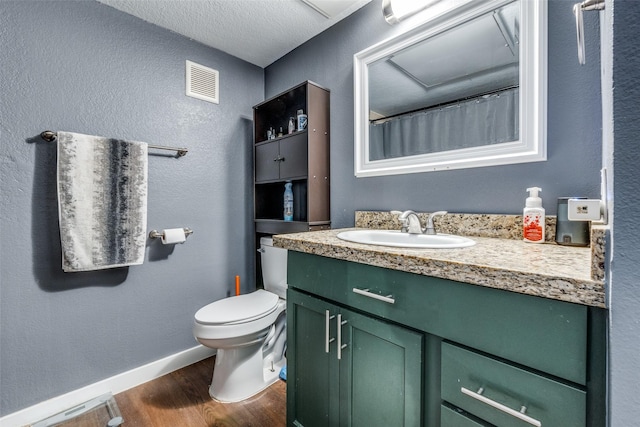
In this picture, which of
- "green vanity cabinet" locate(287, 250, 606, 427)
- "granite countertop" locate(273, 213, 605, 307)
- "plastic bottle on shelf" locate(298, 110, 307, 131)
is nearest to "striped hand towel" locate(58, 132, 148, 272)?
"plastic bottle on shelf" locate(298, 110, 307, 131)

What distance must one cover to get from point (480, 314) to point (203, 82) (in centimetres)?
197

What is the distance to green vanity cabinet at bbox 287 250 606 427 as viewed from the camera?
52cm

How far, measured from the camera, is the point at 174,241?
163cm

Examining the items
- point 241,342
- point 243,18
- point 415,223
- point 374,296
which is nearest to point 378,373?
point 374,296

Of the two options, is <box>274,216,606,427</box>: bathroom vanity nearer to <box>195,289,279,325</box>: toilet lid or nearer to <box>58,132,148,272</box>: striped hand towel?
<box>195,289,279,325</box>: toilet lid

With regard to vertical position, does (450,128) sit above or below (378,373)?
above

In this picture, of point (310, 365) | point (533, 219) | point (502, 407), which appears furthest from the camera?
point (310, 365)

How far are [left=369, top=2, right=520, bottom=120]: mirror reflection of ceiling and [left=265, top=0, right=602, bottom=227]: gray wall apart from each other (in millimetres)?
129

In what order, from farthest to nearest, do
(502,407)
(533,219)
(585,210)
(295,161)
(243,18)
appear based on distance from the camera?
(295,161), (243,18), (533,219), (585,210), (502,407)

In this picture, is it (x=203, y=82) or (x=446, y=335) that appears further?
(x=203, y=82)

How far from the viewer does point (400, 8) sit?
4.13 ft

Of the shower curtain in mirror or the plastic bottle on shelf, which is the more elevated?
the plastic bottle on shelf

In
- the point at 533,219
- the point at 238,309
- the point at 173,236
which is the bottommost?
the point at 238,309

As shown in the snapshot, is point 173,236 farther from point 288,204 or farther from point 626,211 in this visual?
point 626,211
